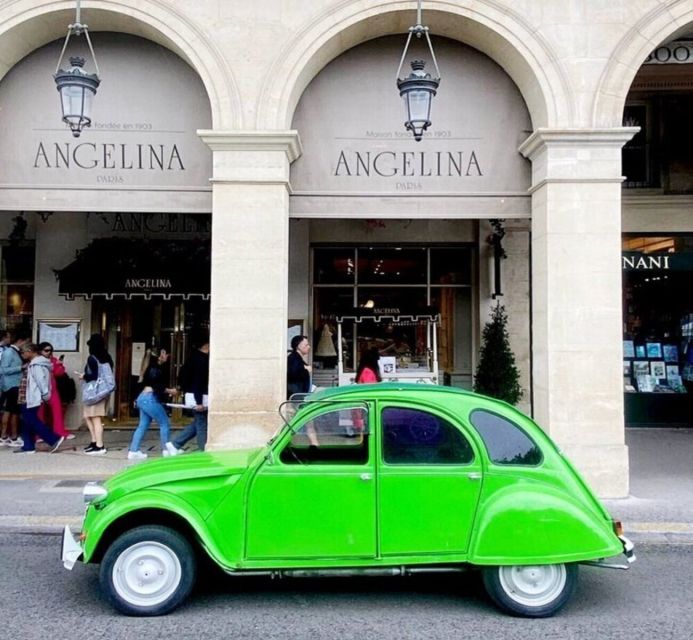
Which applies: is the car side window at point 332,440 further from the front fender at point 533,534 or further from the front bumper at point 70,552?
the front bumper at point 70,552

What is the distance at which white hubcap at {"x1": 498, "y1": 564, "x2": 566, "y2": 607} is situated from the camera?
4793 mm

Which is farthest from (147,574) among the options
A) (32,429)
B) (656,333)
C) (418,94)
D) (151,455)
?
(656,333)

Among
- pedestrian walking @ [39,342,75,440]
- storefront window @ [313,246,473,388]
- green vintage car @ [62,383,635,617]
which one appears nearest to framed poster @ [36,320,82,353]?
pedestrian walking @ [39,342,75,440]

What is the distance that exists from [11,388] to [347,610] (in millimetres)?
8465

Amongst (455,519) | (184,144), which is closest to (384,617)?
(455,519)

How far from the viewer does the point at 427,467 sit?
4.78m

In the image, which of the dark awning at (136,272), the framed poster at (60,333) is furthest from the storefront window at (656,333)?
the framed poster at (60,333)

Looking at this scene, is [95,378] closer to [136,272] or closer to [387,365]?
[136,272]

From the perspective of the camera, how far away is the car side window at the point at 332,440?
4832mm

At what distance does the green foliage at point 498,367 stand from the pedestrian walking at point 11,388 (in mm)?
8240

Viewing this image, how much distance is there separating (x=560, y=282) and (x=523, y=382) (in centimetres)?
496

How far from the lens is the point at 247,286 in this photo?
856 cm

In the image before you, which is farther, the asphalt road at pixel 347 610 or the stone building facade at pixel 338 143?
the stone building facade at pixel 338 143

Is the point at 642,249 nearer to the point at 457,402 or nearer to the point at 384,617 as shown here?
the point at 457,402
